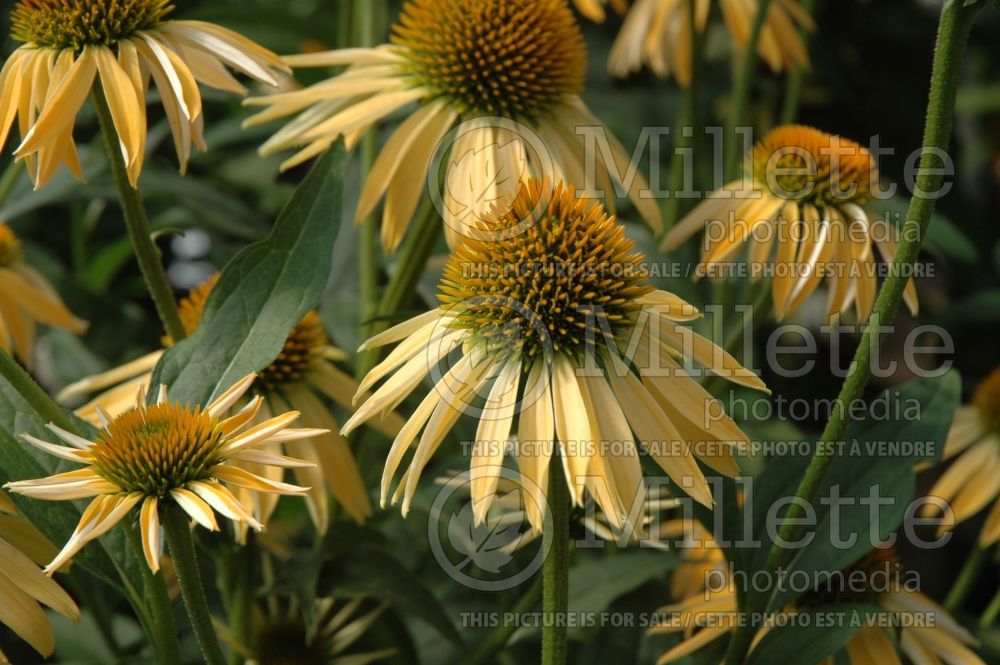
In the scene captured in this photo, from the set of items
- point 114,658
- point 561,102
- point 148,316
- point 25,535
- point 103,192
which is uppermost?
point 561,102

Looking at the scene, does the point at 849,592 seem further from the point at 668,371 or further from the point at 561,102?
the point at 561,102

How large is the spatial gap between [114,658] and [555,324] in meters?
0.68

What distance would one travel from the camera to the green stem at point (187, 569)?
79 centimetres

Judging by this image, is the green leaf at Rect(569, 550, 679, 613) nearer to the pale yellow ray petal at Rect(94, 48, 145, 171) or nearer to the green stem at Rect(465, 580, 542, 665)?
the green stem at Rect(465, 580, 542, 665)

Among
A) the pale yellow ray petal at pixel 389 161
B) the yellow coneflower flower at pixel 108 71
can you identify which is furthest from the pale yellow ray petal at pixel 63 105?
the pale yellow ray petal at pixel 389 161

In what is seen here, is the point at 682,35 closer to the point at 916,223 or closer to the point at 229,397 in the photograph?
the point at 916,223

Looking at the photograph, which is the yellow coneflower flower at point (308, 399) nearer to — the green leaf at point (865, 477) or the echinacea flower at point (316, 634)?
the echinacea flower at point (316, 634)

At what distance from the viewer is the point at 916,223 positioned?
82 cm

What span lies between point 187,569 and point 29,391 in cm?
20

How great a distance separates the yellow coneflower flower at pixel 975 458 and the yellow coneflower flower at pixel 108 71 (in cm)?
93

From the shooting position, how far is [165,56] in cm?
94

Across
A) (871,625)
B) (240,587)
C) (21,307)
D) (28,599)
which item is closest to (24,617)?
(28,599)

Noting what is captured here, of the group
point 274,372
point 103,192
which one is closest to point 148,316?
point 103,192

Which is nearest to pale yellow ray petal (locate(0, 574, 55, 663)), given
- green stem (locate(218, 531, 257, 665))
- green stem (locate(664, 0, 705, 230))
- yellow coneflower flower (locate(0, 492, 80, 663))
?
yellow coneflower flower (locate(0, 492, 80, 663))
